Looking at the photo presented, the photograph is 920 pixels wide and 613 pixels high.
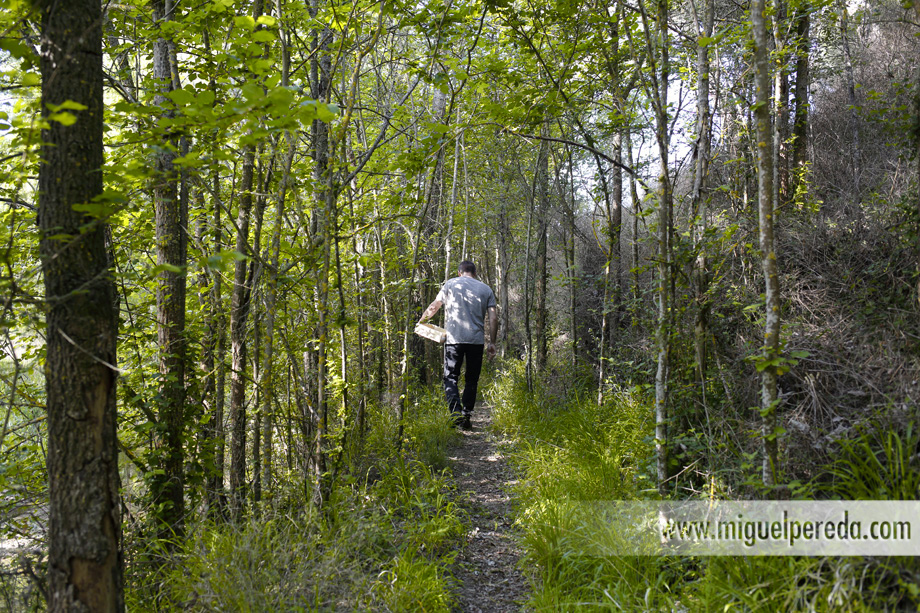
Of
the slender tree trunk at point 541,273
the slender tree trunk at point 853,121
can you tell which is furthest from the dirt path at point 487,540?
the slender tree trunk at point 853,121

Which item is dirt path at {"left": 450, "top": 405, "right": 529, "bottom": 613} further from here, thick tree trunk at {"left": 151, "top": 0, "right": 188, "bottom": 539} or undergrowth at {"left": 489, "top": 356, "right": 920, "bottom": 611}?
thick tree trunk at {"left": 151, "top": 0, "right": 188, "bottom": 539}

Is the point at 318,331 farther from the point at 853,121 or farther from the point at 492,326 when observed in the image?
the point at 853,121

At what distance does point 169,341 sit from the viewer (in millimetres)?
3660

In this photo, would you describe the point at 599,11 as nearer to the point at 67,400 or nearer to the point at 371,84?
the point at 67,400

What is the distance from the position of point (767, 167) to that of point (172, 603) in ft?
12.9

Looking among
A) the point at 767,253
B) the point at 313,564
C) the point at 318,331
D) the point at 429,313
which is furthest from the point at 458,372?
the point at 767,253

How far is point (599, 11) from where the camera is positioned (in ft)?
14.3

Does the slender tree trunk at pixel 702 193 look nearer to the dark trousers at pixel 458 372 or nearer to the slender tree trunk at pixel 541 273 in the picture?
the dark trousers at pixel 458 372

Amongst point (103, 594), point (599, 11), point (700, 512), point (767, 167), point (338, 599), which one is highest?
point (599, 11)

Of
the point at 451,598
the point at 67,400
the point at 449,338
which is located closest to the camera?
the point at 67,400

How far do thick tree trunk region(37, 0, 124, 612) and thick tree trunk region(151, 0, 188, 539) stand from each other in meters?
1.54

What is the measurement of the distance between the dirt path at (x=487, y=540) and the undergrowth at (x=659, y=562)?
0.50 ft

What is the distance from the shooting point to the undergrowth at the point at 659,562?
2025 millimetres

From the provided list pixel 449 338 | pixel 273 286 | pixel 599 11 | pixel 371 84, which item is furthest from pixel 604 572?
pixel 371 84
